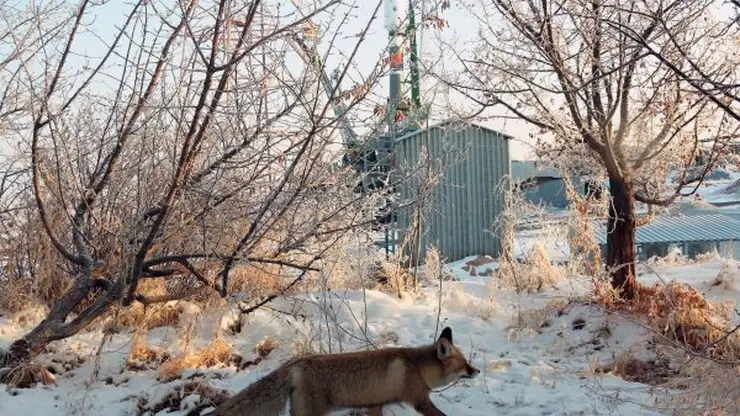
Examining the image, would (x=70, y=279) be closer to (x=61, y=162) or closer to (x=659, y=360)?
(x=61, y=162)

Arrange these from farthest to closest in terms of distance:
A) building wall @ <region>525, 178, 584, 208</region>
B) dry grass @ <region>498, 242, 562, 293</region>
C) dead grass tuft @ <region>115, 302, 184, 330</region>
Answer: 1. building wall @ <region>525, 178, 584, 208</region>
2. dry grass @ <region>498, 242, 562, 293</region>
3. dead grass tuft @ <region>115, 302, 184, 330</region>

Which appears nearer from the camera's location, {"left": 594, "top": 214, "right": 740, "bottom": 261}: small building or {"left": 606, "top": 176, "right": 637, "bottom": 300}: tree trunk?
{"left": 606, "top": 176, "right": 637, "bottom": 300}: tree trunk

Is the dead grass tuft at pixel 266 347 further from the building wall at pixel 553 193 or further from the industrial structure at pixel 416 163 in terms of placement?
the building wall at pixel 553 193

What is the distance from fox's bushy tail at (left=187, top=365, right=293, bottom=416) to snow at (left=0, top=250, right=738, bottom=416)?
98 centimetres

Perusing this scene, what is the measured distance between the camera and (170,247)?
21.0 feet

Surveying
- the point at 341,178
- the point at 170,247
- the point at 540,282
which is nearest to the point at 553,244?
the point at 540,282

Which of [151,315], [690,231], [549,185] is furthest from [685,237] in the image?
[151,315]

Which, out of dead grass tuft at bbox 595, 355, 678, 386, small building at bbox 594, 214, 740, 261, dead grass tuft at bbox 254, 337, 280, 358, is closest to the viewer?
dead grass tuft at bbox 595, 355, 678, 386

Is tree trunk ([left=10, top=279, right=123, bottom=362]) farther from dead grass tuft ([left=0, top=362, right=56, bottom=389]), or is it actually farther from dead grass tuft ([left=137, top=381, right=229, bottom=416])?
dead grass tuft ([left=137, top=381, right=229, bottom=416])

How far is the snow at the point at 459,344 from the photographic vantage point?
17.1 feet

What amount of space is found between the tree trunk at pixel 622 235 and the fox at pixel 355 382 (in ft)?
13.3

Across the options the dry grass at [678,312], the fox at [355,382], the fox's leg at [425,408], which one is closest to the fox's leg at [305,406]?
the fox at [355,382]

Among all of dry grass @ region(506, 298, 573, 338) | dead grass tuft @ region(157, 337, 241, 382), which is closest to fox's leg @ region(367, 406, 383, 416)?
dead grass tuft @ region(157, 337, 241, 382)

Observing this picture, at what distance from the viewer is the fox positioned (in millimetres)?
4309
